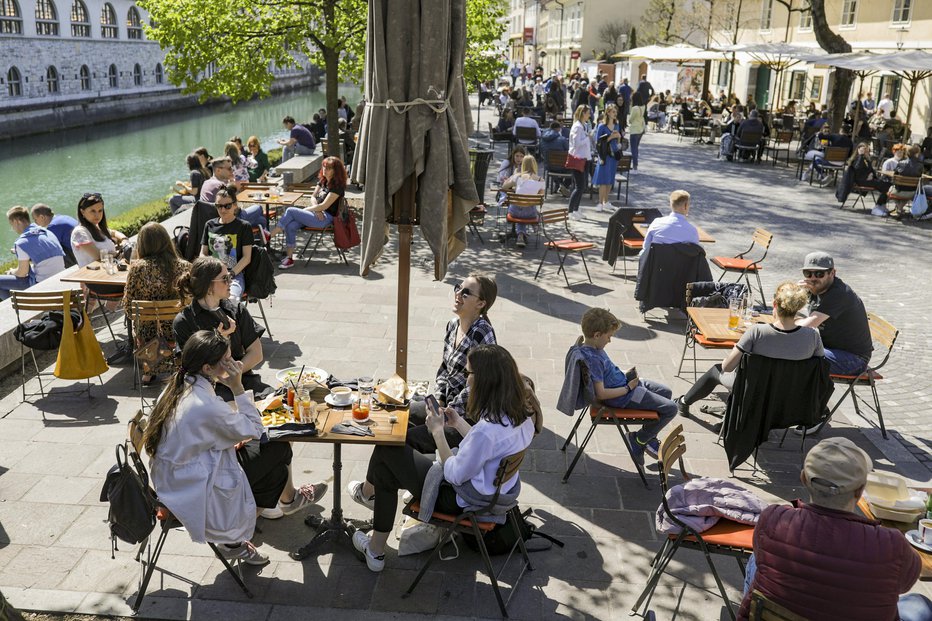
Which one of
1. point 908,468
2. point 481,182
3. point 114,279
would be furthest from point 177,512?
point 481,182

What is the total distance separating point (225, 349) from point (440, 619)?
178cm

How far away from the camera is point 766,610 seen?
10.4ft

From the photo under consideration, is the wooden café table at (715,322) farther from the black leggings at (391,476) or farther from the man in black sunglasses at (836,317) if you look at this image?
the black leggings at (391,476)

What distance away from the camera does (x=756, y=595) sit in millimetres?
3195

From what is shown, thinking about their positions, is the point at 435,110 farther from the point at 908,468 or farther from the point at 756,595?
the point at 908,468

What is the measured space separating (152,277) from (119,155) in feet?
106

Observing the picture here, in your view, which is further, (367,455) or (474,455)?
(367,455)

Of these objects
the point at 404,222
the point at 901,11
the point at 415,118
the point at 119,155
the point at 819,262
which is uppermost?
the point at 901,11

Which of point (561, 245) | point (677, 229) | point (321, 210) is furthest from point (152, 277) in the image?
point (677, 229)

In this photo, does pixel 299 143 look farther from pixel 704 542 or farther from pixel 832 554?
pixel 832 554

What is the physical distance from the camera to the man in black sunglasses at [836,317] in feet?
19.9

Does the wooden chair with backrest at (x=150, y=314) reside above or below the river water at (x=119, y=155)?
above

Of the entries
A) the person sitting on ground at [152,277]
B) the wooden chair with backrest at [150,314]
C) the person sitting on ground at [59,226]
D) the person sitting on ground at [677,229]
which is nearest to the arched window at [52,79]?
the person sitting on ground at [59,226]

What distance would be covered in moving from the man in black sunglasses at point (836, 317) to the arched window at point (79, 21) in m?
52.6
